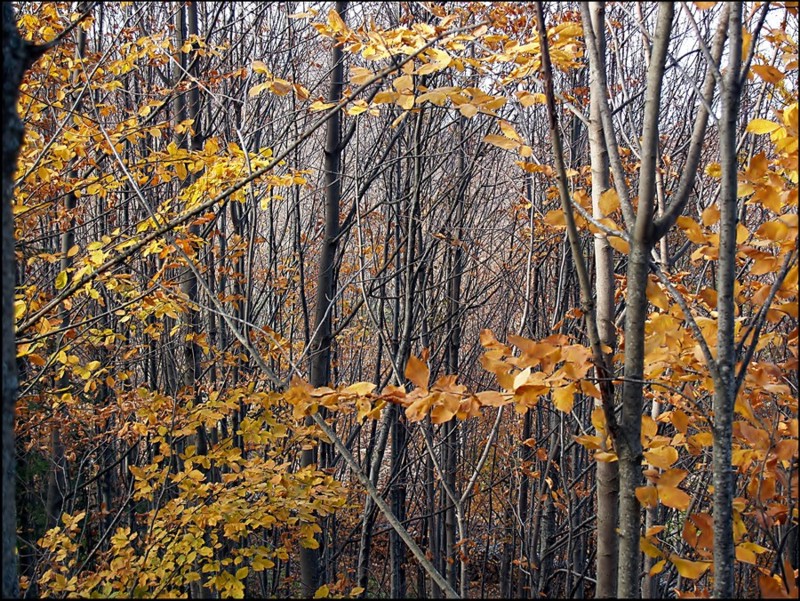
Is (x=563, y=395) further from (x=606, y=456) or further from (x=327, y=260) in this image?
(x=327, y=260)

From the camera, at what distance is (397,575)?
6.36m

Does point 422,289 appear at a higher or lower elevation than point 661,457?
higher

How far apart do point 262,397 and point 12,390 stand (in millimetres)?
2720

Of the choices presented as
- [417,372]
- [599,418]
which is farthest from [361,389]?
[599,418]

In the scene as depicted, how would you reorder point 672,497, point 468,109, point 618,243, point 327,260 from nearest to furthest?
point 672,497 < point 618,243 < point 468,109 < point 327,260

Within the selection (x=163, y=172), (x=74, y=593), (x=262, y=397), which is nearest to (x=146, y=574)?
(x=74, y=593)

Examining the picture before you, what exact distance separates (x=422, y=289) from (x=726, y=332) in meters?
2.57

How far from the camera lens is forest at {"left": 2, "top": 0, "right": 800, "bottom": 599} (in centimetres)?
157

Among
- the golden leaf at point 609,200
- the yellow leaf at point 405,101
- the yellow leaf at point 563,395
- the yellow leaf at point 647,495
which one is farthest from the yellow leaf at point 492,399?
the yellow leaf at point 405,101

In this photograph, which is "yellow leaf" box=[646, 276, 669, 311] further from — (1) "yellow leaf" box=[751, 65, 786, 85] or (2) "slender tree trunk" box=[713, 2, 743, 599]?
(1) "yellow leaf" box=[751, 65, 786, 85]

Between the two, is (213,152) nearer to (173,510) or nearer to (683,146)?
(173,510)

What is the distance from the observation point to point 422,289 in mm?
3977

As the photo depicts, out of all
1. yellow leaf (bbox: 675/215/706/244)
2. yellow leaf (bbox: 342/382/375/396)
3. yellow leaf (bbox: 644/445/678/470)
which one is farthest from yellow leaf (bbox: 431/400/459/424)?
yellow leaf (bbox: 675/215/706/244)

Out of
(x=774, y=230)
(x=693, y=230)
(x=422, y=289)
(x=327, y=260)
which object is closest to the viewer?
(x=774, y=230)
